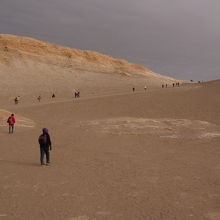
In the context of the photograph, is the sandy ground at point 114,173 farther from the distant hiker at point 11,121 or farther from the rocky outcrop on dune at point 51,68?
the rocky outcrop on dune at point 51,68

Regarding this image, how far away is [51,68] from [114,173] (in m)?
64.8

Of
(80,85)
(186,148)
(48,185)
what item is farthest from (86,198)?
(80,85)

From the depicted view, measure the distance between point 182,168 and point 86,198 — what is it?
3.98 m

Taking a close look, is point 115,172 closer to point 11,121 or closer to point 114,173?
point 114,173

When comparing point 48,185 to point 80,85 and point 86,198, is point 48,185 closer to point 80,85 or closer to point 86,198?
point 86,198

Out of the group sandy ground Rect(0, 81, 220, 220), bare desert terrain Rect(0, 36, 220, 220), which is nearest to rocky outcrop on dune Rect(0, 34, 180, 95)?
bare desert terrain Rect(0, 36, 220, 220)

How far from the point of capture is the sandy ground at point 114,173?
5.87 m

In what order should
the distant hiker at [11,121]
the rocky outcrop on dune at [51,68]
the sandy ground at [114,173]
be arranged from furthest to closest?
the rocky outcrop on dune at [51,68] < the distant hiker at [11,121] < the sandy ground at [114,173]

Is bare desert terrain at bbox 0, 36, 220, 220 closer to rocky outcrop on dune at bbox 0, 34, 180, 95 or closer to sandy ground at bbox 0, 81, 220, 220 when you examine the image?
sandy ground at bbox 0, 81, 220, 220

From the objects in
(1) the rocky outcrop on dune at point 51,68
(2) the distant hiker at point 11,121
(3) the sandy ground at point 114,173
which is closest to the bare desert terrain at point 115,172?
(3) the sandy ground at point 114,173

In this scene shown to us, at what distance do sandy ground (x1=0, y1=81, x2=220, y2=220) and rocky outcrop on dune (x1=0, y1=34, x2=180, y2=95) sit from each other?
37.3m

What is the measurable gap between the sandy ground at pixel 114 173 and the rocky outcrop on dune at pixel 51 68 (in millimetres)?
37346

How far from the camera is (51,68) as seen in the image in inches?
2781

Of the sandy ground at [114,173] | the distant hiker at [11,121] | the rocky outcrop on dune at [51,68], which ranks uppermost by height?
the rocky outcrop on dune at [51,68]
